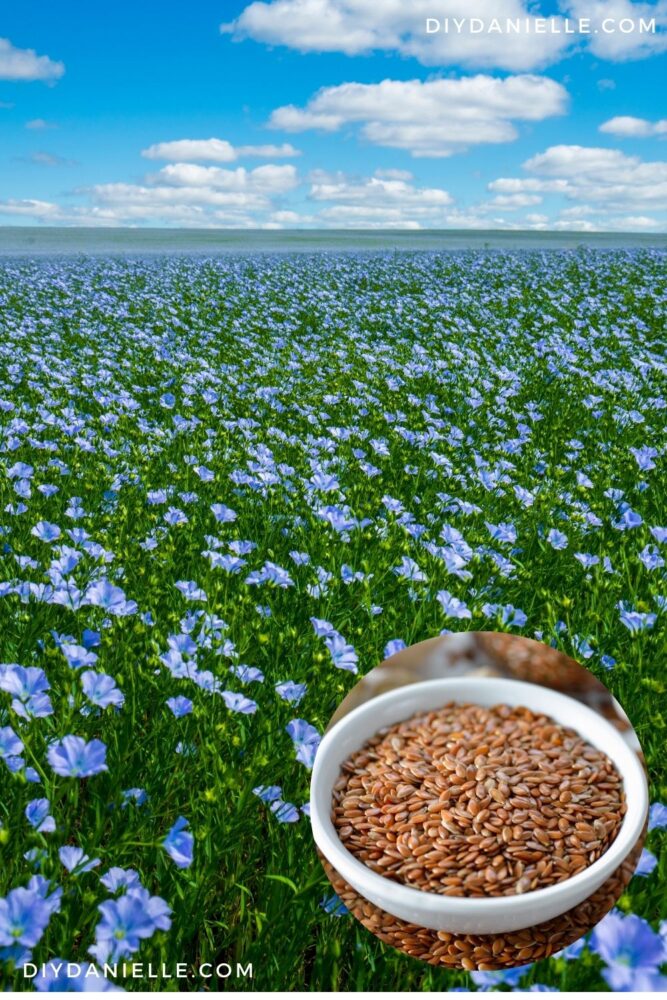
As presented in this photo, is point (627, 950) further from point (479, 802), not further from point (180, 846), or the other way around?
point (180, 846)

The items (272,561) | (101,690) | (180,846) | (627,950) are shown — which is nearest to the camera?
(627,950)

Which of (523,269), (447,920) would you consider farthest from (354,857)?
(523,269)

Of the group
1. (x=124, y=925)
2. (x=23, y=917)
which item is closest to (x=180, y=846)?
(x=124, y=925)

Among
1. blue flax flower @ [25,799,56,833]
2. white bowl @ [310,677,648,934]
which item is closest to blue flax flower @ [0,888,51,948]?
blue flax flower @ [25,799,56,833]

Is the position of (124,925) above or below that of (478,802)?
below

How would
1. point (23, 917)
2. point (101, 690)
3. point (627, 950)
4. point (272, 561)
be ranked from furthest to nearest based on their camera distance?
point (272, 561) → point (101, 690) → point (23, 917) → point (627, 950)

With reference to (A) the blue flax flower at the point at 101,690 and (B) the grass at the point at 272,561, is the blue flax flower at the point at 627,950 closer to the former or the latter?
(B) the grass at the point at 272,561

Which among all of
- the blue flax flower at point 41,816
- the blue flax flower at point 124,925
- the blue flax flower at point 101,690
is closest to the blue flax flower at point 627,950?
the blue flax flower at point 124,925

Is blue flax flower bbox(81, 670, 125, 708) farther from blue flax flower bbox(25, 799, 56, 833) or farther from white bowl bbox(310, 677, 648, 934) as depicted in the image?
white bowl bbox(310, 677, 648, 934)
